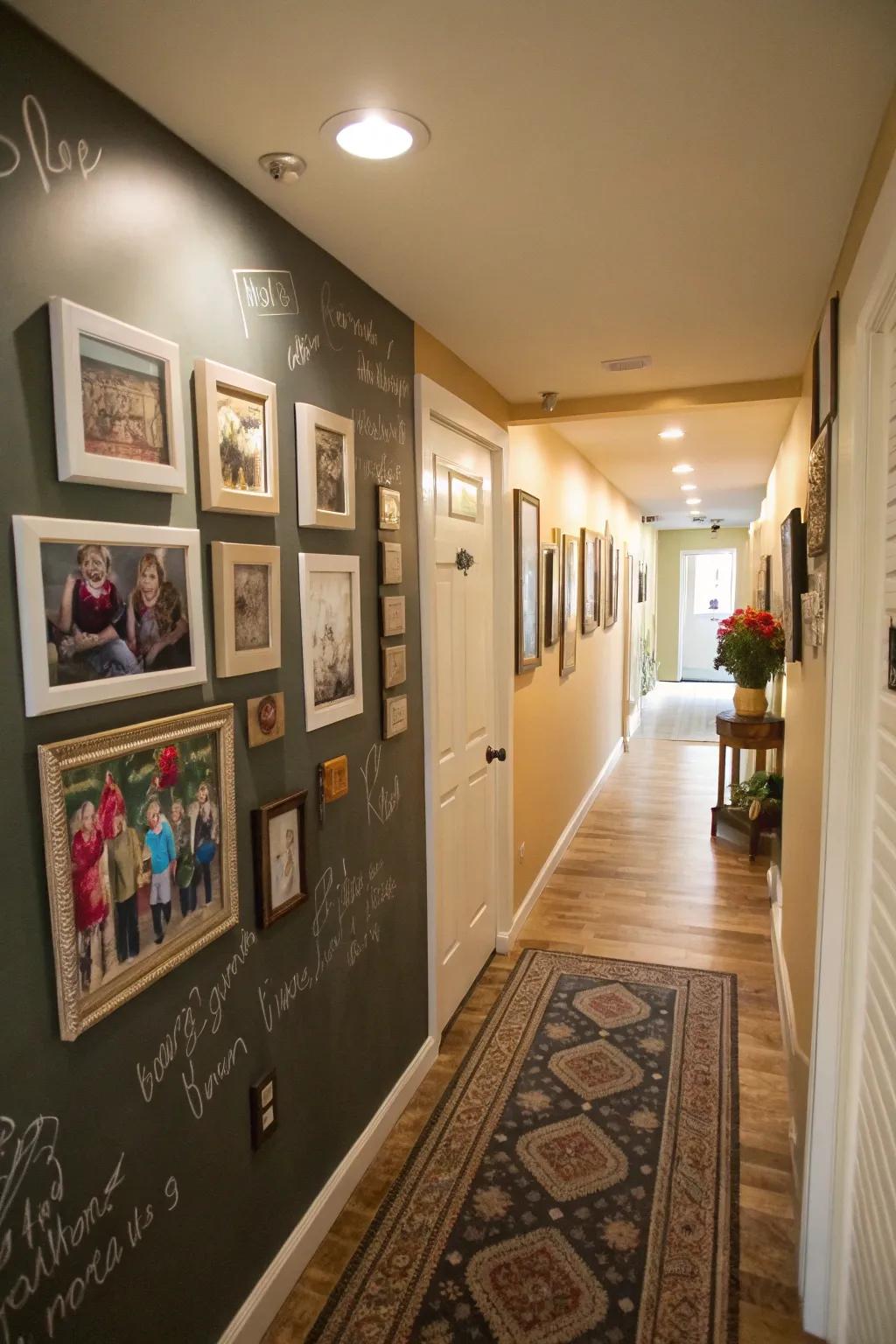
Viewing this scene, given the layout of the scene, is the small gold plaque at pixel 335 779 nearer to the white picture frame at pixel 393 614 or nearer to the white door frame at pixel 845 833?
the white picture frame at pixel 393 614

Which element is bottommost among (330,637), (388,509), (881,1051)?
(881,1051)

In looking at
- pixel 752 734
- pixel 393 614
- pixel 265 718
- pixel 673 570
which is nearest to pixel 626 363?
pixel 393 614

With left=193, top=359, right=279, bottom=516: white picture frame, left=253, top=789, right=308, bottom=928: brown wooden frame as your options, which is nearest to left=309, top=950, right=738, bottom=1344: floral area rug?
left=253, top=789, right=308, bottom=928: brown wooden frame

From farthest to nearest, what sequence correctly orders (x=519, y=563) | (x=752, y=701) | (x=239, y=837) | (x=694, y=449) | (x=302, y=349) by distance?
(x=694, y=449)
(x=752, y=701)
(x=519, y=563)
(x=302, y=349)
(x=239, y=837)

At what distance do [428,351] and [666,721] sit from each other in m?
7.46

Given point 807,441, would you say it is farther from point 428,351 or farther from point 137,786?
point 137,786

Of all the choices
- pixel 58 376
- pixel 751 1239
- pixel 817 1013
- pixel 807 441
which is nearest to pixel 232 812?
pixel 58 376

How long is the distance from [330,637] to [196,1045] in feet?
2.97

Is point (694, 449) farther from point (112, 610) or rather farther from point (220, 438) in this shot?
point (112, 610)

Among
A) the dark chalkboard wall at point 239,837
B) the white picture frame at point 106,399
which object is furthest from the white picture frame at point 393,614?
the white picture frame at point 106,399

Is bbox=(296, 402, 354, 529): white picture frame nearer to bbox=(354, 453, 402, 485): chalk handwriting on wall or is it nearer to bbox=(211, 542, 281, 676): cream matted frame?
bbox=(354, 453, 402, 485): chalk handwriting on wall

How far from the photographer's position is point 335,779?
1.94m

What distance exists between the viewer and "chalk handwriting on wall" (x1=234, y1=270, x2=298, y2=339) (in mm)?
1571

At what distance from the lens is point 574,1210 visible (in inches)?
80.9
